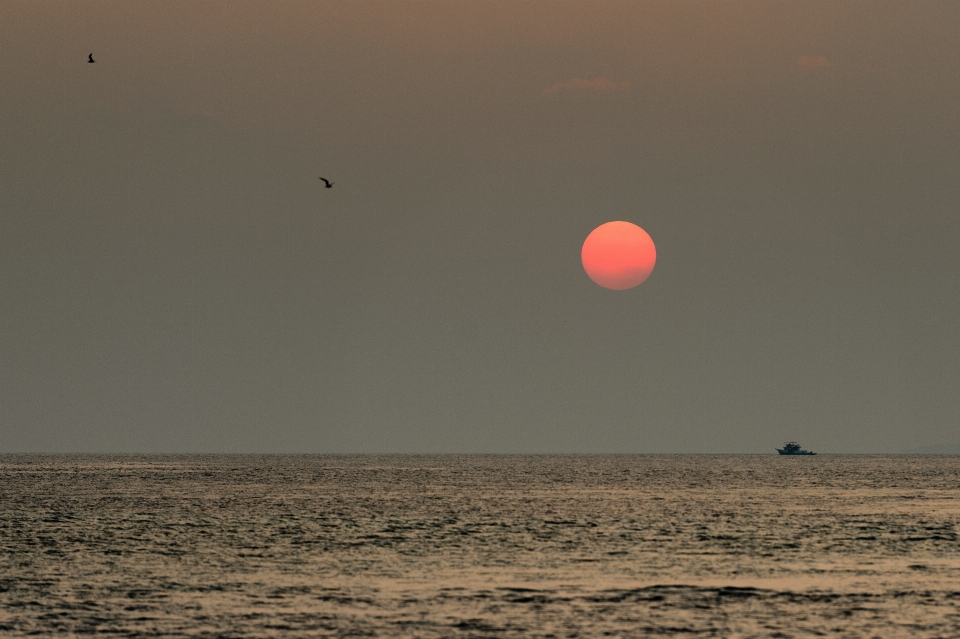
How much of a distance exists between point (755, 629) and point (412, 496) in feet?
339

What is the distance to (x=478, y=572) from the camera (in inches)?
2413

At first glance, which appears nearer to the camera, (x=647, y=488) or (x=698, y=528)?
(x=698, y=528)

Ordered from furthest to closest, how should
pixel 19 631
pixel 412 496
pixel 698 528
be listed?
pixel 412 496, pixel 698 528, pixel 19 631

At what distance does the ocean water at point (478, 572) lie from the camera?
45.5 metres

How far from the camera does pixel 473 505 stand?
123688 mm

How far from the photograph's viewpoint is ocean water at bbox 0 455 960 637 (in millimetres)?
45469

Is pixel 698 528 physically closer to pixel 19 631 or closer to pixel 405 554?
pixel 405 554

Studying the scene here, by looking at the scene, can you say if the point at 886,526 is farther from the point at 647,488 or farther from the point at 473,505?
the point at 647,488

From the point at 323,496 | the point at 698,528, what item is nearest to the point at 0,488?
the point at 323,496

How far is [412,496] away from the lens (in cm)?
14538

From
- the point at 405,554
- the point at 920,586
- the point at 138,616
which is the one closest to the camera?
the point at 138,616

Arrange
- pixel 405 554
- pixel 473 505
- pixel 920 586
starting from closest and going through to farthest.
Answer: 1. pixel 920 586
2. pixel 405 554
3. pixel 473 505

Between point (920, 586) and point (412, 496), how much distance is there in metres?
94.9

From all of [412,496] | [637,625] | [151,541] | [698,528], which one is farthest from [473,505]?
[637,625]
